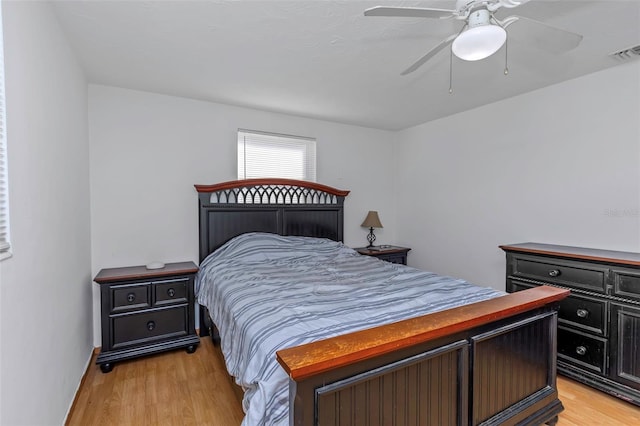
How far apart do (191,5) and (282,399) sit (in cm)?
204

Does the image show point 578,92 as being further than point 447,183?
No

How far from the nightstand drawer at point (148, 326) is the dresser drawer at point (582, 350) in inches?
127

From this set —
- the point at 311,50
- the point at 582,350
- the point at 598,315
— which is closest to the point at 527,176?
the point at 598,315

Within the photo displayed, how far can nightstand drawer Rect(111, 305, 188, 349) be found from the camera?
258cm

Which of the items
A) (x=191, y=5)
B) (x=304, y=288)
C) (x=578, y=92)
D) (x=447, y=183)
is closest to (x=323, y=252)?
(x=304, y=288)

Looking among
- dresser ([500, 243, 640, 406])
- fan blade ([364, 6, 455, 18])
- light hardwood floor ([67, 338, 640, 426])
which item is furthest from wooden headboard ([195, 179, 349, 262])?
fan blade ([364, 6, 455, 18])

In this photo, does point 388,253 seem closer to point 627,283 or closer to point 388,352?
point 627,283

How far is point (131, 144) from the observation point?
116 inches

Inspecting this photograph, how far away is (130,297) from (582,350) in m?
3.67

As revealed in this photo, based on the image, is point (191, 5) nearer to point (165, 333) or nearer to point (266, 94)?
point (266, 94)

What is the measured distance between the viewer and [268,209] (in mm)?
3562

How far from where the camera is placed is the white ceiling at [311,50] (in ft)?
5.73

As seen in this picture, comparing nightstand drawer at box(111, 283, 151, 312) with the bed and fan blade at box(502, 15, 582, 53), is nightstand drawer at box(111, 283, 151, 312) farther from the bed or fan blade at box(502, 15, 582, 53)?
fan blade at box(502, 15, 582, 53)

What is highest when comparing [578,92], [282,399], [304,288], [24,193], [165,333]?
[578,92]
